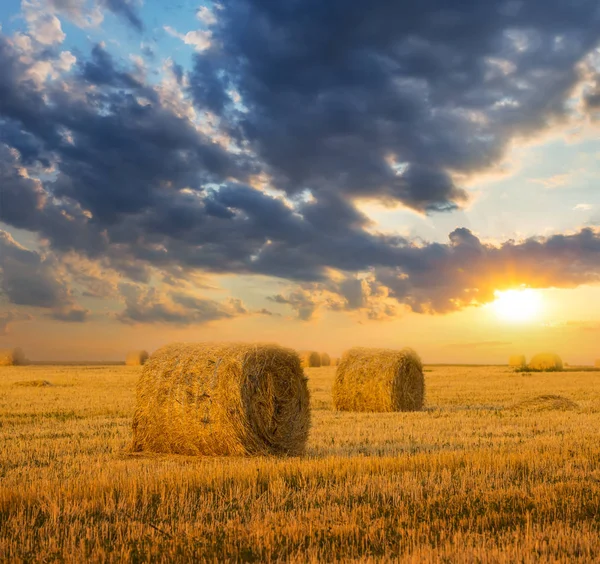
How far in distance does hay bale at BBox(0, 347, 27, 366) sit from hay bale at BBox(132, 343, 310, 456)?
4500cm

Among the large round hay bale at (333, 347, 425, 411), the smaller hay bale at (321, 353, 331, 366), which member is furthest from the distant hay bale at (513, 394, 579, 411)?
the smaller hay bale at (321, 353, 331, 366)

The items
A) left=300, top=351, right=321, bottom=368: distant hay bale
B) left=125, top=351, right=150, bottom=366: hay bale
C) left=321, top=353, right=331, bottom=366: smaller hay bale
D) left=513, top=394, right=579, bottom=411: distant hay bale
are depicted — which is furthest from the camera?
left=321, top=353, right=331, bottom=366: smaller hay bale

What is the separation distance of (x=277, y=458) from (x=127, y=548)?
5.92 m

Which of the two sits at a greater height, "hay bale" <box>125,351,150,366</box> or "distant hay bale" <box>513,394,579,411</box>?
"hay bale" <box>125,351,150,366</box>

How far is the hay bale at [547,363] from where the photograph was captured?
48.8 meters

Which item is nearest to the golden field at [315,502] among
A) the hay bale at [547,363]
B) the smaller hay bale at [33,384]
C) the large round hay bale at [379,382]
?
the large round hay bale at [379,382]

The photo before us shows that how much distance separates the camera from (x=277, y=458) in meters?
11.7

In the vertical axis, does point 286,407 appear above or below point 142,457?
above

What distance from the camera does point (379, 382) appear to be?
20859 millimetres

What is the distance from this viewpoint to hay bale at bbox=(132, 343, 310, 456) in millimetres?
11961

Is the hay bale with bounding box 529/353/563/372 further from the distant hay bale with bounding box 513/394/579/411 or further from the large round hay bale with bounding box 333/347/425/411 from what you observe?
the large round hay bale with bounding box 333/347/425/411

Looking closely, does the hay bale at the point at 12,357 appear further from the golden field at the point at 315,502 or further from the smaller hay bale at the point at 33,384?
the golden field at the point at 315,502

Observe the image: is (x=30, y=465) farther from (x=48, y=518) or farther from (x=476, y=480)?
(x=476, y=480)

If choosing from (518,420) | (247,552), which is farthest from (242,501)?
(518,420)
